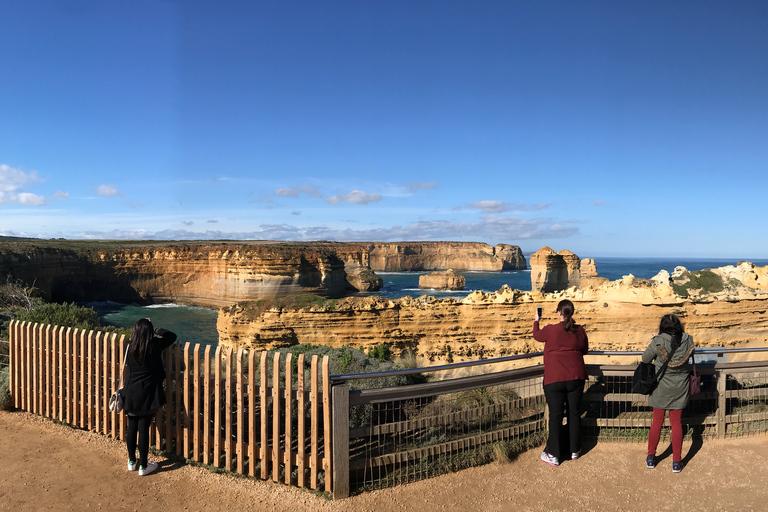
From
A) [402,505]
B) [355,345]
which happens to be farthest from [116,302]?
[402,505]

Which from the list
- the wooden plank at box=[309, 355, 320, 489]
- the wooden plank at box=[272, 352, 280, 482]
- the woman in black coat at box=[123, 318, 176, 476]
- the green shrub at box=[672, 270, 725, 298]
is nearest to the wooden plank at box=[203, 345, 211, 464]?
the woman in black coat at box=[123, 318, 176, 476]

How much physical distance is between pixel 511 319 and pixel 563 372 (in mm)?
13154

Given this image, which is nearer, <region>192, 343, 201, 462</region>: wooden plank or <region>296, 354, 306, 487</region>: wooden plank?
<region>296, 354, 306, 487</region>: wooden plank

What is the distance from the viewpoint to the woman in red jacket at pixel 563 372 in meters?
4.70

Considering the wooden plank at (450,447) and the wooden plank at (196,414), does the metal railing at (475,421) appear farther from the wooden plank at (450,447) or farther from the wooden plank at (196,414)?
the wooden plank at (196,414)

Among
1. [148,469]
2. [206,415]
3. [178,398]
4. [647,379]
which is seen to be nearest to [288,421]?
[206,415]

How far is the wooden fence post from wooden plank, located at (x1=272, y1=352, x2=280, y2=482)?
0.59 metres

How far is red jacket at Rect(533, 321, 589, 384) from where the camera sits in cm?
470

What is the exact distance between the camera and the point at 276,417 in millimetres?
4473

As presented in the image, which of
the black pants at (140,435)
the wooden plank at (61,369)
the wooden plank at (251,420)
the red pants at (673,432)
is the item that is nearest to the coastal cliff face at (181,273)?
the wooden plank at (61,369)

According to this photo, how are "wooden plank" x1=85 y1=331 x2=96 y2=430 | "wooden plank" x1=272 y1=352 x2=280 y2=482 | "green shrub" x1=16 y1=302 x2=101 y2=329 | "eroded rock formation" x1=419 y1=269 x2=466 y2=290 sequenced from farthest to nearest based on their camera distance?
"eroded rock formation" x1=419 y1=269 x2=466 y2=290 < "green shrub" x1=16 y1=302 x2=101 y2=329 < "wooden plank" x1=85 y1=331 x2=96 y2=430 < "wooden plank" x1=272 y1=352 x2=280 y2=482

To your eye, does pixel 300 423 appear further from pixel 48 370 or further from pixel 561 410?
pixel 48 370

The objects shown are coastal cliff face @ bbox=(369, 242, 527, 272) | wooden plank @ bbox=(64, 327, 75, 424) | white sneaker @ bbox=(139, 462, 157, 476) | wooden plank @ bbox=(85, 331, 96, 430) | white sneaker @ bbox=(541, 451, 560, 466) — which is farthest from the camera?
Answer: coastal cliff face @ bbox=(369, 242, 527, 272)

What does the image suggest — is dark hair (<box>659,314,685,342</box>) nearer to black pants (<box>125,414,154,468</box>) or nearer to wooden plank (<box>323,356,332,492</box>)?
wooden plank (<box>323,356,332,492</box>)
